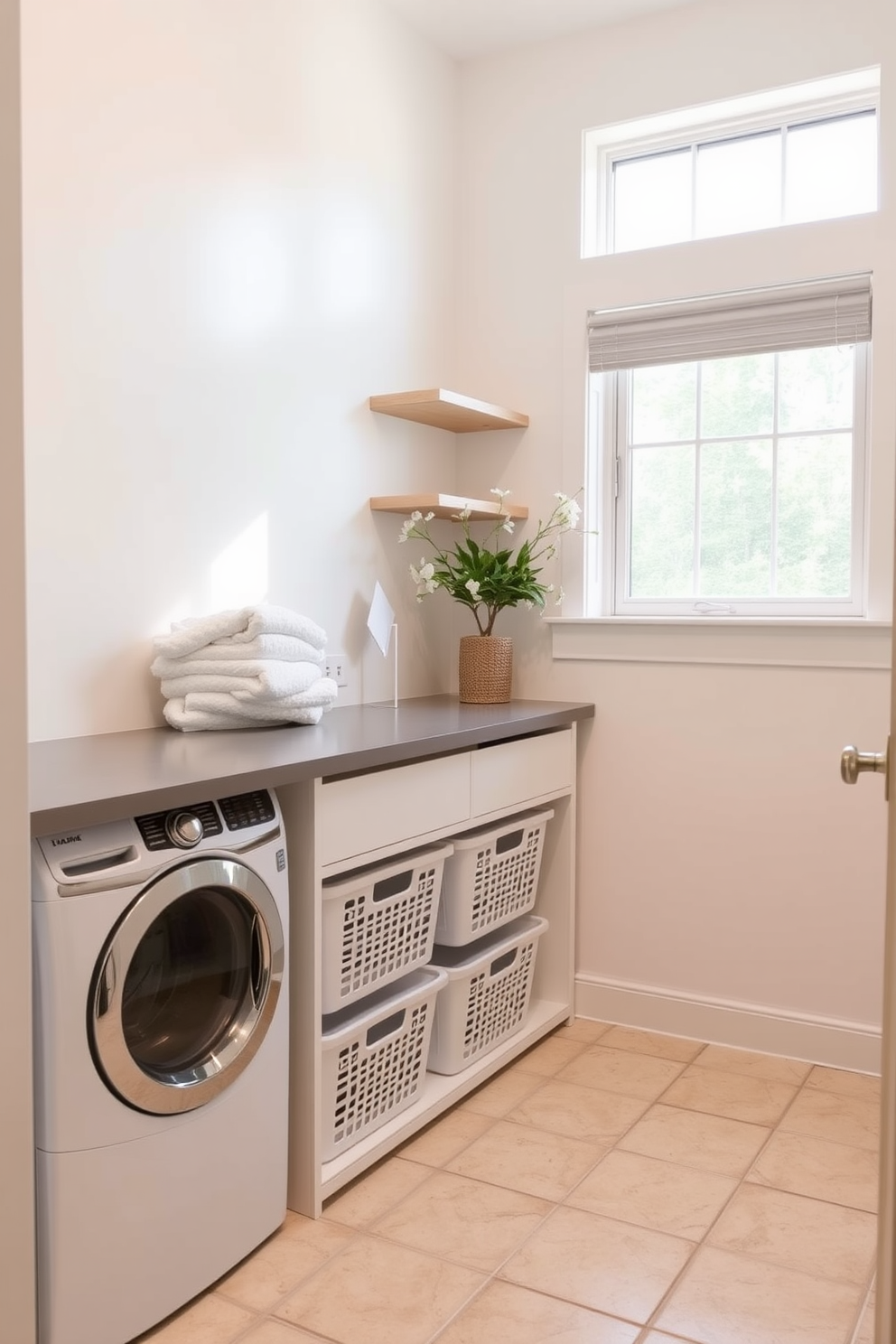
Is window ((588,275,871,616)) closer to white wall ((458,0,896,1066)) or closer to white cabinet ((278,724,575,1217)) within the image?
white wall ((458,0,896,1066))

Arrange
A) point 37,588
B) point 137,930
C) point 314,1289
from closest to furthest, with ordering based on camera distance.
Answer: point 137,930, point 314,1289, point 37,588

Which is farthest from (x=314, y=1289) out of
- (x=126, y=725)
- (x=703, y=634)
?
(x=703, y=634)

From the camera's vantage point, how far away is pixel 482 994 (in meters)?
2.72

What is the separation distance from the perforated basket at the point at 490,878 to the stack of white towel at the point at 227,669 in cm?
59

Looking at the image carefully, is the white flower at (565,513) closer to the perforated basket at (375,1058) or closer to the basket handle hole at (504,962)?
the basket handle hole at (504,962)

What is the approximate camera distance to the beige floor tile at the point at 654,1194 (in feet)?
6.98

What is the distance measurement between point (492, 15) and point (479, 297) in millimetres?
735

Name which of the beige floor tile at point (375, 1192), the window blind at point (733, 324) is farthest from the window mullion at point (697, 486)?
the beige floor tile at point (375, 1192)

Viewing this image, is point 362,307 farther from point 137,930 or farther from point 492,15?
point 137,930

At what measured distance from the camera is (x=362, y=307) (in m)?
2.99

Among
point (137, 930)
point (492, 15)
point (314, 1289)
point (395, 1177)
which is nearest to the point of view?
point (137, 930)

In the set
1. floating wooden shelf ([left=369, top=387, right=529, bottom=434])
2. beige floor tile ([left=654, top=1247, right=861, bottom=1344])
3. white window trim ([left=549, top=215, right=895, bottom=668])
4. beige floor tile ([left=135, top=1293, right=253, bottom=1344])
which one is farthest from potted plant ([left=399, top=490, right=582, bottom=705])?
beige floor tile ([left=135, top=1293, right=253, bottom=1344])

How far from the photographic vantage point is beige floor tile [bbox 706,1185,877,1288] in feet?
6.52

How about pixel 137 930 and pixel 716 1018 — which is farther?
pixel 716 1018
